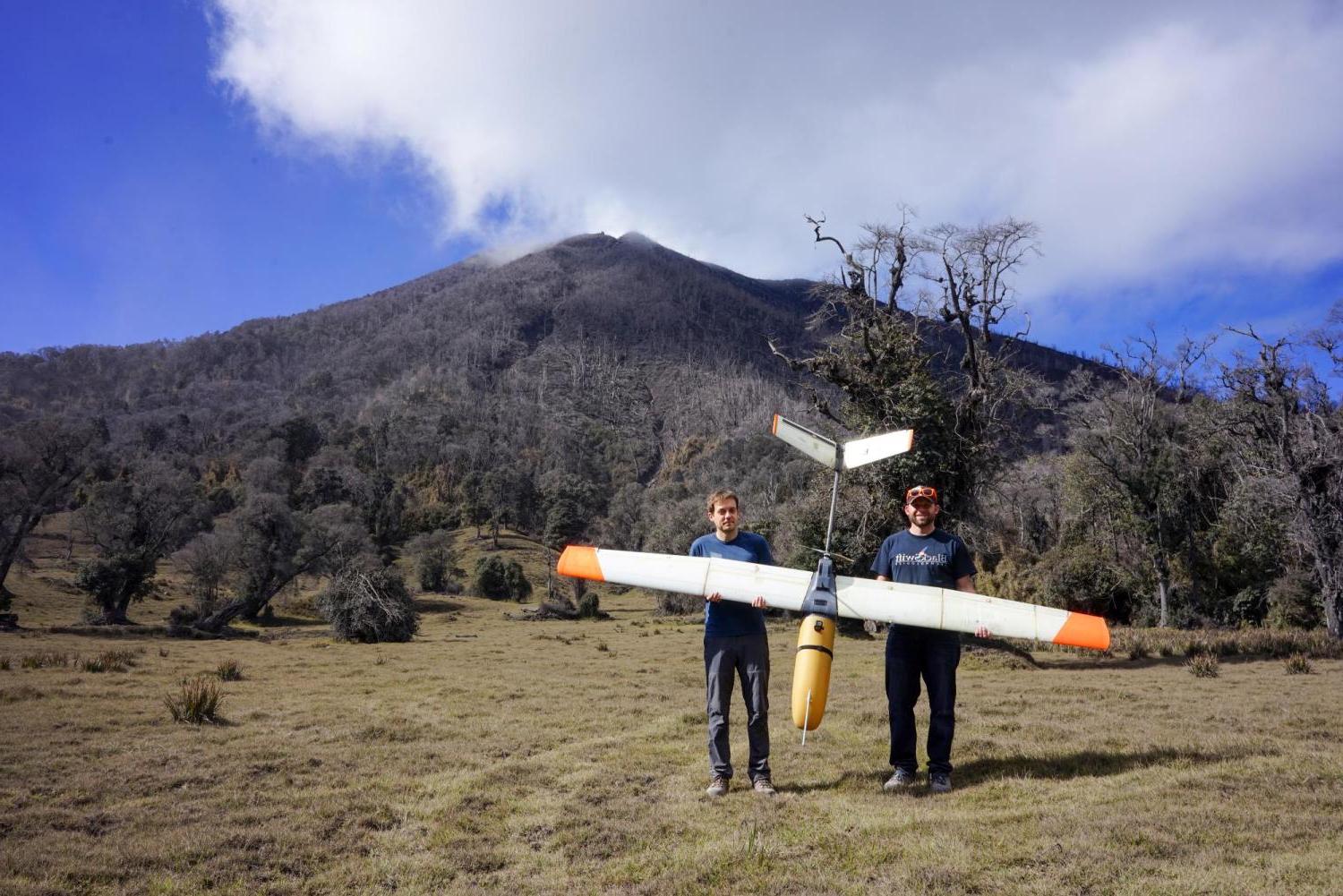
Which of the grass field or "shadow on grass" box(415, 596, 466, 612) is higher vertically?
the grass field

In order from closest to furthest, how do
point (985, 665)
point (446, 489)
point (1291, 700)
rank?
1. point (1291, 700)
2. point (985, 665)
3. point (446, 489)

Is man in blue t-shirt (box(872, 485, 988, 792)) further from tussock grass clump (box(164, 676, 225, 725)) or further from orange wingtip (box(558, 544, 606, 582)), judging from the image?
tussock grass clump (box(164, 676, 225, 725))

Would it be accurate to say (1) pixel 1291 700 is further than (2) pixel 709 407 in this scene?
No

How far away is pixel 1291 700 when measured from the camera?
9266 mm

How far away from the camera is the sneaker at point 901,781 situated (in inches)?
222

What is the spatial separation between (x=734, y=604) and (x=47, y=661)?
14.8 m

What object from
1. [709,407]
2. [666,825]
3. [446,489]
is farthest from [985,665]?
[709,407]

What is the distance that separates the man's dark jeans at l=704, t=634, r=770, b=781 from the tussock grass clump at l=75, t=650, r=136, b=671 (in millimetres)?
13061

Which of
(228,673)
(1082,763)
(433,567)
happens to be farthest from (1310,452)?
(433,567)

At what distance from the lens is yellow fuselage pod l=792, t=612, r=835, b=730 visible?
5.97 metres

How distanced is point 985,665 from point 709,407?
12633 cm

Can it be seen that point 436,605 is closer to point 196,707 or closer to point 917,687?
point 196,707

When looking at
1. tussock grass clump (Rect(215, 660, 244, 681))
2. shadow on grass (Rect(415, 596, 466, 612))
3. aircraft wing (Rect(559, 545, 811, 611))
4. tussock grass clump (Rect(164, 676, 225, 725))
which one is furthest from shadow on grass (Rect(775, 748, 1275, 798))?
shadow on grass (Rect(415, 596, 466, 612))

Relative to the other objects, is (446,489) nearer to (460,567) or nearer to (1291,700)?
(460,567)
